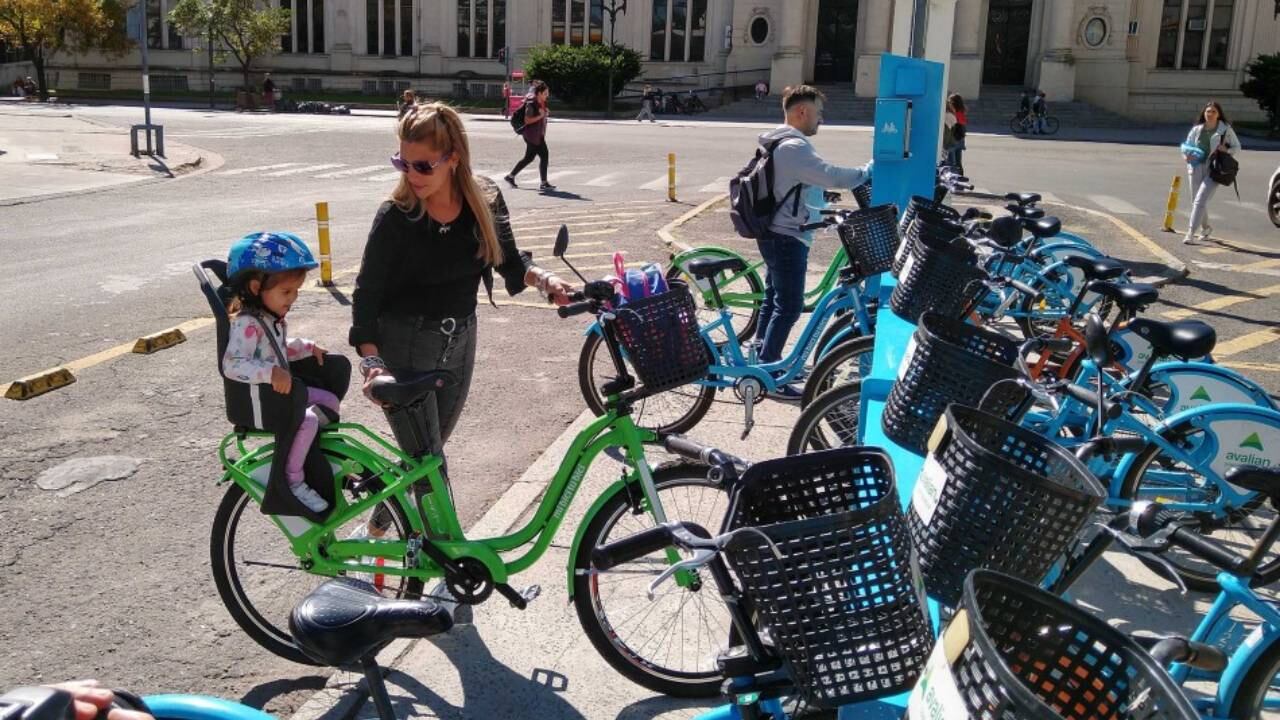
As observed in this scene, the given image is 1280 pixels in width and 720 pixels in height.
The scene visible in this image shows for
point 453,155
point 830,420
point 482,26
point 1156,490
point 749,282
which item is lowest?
point 1156,490

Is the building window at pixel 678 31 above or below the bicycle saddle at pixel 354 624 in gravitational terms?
above

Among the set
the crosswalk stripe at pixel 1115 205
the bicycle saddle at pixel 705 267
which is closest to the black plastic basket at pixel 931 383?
the bicycle saddle at pixel 705 267

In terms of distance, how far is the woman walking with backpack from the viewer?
1509 cm

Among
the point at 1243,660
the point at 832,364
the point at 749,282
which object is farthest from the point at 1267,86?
the point at 1243,660

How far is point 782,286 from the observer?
7.32m

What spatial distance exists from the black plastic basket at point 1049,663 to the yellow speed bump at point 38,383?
7289mm

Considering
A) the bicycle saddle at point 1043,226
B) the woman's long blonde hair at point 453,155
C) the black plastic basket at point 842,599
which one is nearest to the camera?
the black plastic basket at point 842,599

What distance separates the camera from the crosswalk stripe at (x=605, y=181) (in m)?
21.0

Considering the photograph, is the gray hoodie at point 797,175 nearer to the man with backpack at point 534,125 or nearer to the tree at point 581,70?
the man with backpack at point 534,125

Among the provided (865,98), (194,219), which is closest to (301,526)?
(194,219)

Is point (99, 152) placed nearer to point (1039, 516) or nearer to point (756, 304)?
point (756, 304)

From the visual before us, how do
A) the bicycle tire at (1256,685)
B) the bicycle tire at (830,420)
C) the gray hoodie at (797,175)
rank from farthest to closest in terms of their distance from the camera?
the gray hoodie at (797,175) → the bicycle tire at (830,420) → the bicycle tire at (1256,685)

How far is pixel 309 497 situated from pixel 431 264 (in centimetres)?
101

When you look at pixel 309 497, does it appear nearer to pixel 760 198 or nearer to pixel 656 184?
pixel 760 198
